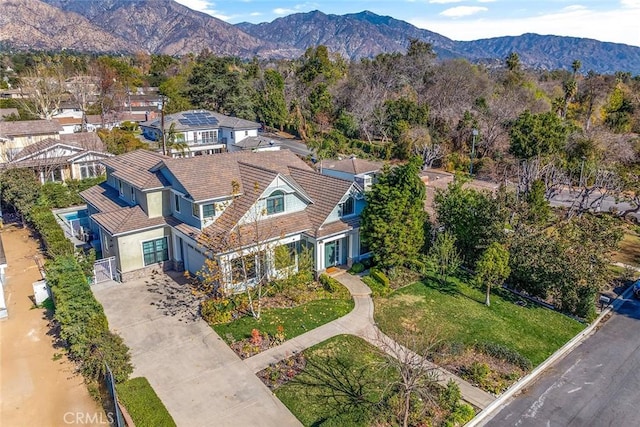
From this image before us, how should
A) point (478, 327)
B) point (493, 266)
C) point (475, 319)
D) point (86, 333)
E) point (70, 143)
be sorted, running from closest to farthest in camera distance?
point (86, 333), point (478, 327), point (475, 319), point (493, 266), point (70, 143)

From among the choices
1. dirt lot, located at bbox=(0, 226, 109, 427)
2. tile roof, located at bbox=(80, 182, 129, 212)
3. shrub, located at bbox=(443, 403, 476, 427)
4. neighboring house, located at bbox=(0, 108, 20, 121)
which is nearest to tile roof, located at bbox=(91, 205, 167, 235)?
tile roof, located at bbox=(80, 182, 129, 212)

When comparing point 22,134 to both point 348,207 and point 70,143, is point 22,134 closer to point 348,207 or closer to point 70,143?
point 70,143

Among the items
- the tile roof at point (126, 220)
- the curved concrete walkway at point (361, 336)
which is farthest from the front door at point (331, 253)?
the tile roof at point (126, 220)

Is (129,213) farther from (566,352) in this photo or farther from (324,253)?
(566,352)

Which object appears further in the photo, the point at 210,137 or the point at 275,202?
the point at 210,137

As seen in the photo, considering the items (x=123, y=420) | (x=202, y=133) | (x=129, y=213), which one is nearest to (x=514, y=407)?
(x=123, y=420)

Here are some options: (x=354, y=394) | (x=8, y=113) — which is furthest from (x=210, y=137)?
(x=354, y=394)
